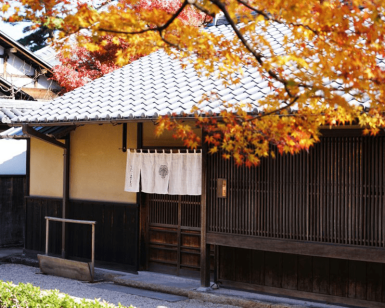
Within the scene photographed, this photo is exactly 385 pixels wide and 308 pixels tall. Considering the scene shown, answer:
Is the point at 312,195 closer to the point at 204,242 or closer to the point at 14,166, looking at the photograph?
the point at 204,242

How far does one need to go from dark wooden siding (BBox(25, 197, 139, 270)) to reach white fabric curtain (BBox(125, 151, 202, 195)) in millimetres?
860

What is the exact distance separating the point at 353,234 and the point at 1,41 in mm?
18572

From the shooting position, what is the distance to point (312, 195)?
9789 millimetres

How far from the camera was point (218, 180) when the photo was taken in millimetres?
10805

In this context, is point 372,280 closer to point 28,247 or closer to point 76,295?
point 76,295

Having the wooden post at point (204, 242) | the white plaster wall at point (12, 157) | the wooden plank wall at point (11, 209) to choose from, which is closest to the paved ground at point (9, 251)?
the wooden plank wall at point (11, 209)

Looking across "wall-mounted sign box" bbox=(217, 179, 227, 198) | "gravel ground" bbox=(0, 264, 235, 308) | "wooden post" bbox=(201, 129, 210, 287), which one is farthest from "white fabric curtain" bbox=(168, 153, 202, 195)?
"gravel ground" bbox=(0, 264, 235, 308)

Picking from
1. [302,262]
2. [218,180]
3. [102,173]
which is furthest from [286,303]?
[102,173]

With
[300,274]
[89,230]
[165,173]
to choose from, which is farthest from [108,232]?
[300,274]

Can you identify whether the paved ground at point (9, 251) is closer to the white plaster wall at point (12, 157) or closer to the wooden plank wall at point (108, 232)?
the white plaster wall at point (12, 157)

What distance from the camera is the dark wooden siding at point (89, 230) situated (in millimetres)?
12914

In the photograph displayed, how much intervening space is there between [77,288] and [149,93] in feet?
13.0

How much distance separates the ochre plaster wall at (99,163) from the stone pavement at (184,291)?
63.2 inches

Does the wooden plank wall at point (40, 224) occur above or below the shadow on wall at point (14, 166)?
below
